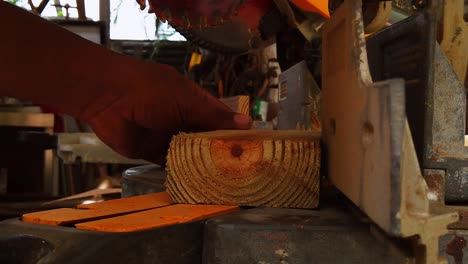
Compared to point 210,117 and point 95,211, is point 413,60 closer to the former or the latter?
point 210,117

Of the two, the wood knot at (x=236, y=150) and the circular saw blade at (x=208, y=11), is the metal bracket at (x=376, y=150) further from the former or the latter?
the circular saw blade at (x=208, y=11)

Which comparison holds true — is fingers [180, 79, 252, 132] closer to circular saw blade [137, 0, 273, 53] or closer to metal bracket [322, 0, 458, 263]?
metal bracket [322, 0, 458, 263]

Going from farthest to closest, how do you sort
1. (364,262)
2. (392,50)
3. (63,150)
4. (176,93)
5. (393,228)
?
(63,150)
(176,93)
(392,50)
(364,262)
(393,228)

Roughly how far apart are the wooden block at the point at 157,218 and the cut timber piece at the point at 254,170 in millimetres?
32

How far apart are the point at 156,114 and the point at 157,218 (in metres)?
0.37

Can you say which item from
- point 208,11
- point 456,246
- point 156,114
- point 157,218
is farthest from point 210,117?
point 208,11

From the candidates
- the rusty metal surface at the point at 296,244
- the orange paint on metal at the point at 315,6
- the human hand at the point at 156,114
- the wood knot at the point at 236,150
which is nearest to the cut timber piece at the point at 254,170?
the wood knot at the point at 236,150

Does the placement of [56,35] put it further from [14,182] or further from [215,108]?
[14,182]

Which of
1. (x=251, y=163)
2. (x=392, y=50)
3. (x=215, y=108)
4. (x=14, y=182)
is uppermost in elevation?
(x=392, y=50)

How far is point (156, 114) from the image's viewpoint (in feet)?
3.35

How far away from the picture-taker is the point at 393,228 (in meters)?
0.46

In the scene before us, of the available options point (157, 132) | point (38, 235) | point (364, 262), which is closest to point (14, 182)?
point (157, 132)

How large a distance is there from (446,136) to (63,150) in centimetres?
270

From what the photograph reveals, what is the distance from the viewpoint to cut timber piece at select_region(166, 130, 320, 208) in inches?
29.7
